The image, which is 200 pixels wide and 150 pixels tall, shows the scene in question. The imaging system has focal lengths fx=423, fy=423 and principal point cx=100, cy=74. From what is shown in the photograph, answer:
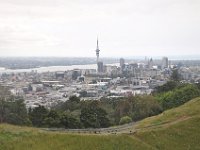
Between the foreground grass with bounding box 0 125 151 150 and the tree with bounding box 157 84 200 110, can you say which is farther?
the tree with bounding box 157 84 200 110

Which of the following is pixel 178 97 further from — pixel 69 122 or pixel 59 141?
pixel 59 141

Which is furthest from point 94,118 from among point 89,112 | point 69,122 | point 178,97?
point 178,97

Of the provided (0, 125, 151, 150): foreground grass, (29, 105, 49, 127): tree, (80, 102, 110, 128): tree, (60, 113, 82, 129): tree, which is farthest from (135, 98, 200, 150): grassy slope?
(29, 105, 49, 127): tree

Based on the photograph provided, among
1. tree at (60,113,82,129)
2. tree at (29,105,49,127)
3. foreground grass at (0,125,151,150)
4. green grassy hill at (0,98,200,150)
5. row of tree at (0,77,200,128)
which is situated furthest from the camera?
tree at (29,105,49,127)

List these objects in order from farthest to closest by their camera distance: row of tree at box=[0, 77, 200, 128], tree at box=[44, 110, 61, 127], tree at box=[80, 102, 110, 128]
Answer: tree at box=[80, 102, 110, 128]
row of tree at box=[0, 77, 200, 128]
tree at box=[44, 110, 61, 127]

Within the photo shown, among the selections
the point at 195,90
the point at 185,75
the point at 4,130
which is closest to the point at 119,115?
the point at 195,90

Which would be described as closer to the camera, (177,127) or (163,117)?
(177,127)

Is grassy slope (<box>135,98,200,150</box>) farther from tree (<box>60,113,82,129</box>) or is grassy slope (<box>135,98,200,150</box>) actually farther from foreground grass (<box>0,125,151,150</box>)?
tree (<box>60,113,82,129</box>)

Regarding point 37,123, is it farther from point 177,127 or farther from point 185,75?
point 185,75

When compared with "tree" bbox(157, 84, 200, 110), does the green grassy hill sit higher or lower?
higher

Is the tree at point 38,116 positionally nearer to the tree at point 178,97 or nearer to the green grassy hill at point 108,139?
the green grassy hill at point 108,139

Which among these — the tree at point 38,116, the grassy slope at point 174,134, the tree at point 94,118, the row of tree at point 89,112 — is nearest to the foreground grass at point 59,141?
the grassy slope at point 174,134
